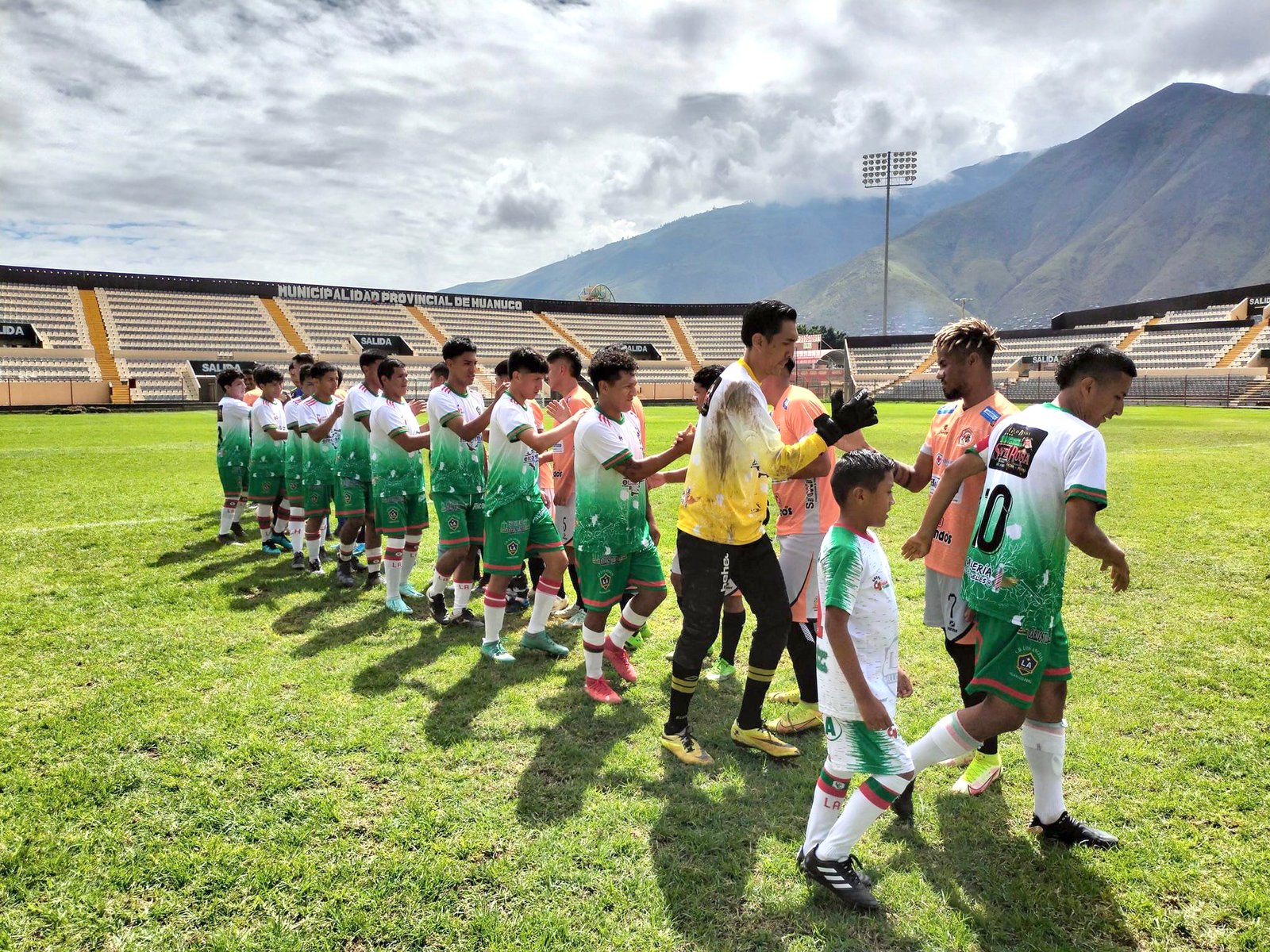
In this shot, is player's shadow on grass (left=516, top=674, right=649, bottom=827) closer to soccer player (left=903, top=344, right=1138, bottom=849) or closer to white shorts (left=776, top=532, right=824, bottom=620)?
white shorts (left=776, top=532, right=824, bottom=620)

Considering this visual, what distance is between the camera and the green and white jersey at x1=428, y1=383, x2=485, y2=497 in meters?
6.40

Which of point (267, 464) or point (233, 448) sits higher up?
point (233, 448)

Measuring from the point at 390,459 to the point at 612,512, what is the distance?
3.37 metres

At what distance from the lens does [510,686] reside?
5246mm

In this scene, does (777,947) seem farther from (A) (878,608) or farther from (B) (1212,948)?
(B) (1212,948)

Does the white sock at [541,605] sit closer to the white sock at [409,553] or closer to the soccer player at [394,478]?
the soccer player at [394,478]

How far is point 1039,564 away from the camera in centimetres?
313

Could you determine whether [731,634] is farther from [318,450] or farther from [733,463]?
[318,450]

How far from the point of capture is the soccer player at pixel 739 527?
12.1 ft

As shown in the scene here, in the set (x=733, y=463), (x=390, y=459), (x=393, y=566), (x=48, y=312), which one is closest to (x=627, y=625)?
(x=733, y=463)

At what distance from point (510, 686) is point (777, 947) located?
9.49ft

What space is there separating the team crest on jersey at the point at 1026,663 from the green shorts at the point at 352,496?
681 cm

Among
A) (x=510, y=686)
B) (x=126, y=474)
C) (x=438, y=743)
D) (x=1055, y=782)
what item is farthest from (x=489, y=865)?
(x=126, y=474)

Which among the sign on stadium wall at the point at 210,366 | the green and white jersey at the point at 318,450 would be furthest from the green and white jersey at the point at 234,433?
the sign on stadium wall at the point at 210,366
